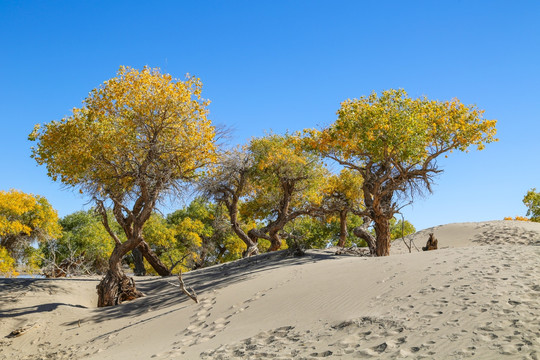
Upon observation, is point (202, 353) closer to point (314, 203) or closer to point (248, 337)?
point (248, 337)

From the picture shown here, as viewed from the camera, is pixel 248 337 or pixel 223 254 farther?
pixel 223 254

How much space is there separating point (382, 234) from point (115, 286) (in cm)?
1034

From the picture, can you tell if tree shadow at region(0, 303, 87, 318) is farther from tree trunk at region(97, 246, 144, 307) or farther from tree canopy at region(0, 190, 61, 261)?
tree canopy at region(0, 190, 61, 261)

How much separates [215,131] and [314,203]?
34.1ft

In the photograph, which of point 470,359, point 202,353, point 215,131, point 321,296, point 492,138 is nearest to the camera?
point 470,359

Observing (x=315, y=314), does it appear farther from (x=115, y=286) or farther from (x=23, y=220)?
(x=23, y=220)

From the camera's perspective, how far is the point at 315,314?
855cm

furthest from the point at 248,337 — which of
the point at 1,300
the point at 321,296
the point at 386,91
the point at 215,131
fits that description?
the point at 386,91

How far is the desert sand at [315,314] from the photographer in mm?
6230

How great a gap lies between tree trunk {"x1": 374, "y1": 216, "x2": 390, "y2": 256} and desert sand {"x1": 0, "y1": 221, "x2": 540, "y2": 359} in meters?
4.06

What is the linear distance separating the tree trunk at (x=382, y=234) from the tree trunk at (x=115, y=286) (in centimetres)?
945

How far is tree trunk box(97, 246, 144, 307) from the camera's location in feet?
48.6

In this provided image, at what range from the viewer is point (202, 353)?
7508mm

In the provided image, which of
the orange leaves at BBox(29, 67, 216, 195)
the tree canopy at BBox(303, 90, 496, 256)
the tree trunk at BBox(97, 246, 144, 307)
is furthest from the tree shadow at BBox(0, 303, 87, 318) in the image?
the tree canopy at BBox(303, 90, 496, 256)
